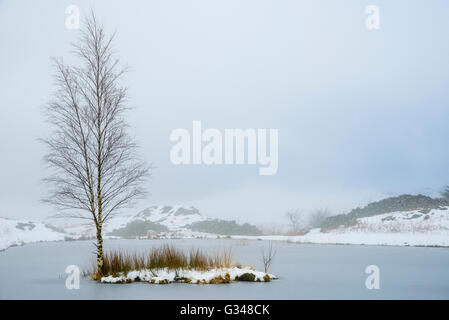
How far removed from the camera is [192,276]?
570 inches

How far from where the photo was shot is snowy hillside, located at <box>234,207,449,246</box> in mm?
32906

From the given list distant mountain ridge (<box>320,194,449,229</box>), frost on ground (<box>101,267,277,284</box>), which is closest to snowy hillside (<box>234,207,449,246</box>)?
distant mountain ridge (<box>320,194,449,229</box>)

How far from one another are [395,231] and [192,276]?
84.1ft

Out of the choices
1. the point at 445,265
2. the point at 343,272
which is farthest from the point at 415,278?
the point at 445,265

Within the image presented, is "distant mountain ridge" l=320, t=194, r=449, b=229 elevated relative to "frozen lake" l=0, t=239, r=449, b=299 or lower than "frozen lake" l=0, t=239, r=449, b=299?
elevated

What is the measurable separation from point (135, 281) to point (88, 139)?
196 inches

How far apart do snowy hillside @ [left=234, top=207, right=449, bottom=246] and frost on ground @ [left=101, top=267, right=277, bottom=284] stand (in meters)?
21.3

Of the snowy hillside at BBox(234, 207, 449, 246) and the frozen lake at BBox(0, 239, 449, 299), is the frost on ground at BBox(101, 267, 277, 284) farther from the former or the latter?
the snowy hillside at BBox(234, 207, 449, 246)

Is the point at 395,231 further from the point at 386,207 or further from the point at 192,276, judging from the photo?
the point at 192,276

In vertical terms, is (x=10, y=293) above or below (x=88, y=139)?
below

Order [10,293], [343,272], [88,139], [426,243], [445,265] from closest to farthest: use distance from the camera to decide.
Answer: [10,293] < [88,139] < [343,272] < [445,265] < [426,243]

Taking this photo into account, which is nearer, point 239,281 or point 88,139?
point 239,281
